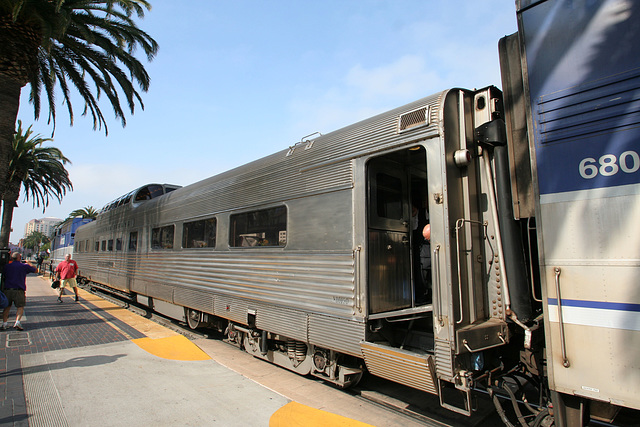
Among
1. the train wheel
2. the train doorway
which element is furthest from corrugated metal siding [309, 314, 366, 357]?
the train wheel

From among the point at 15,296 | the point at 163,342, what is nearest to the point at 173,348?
the point at 163,342

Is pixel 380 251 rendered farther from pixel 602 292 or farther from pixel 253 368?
pixel 253 368

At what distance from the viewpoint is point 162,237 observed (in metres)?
8.92

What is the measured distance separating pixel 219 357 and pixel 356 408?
2.92 m

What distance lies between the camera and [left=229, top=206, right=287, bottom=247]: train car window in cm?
524

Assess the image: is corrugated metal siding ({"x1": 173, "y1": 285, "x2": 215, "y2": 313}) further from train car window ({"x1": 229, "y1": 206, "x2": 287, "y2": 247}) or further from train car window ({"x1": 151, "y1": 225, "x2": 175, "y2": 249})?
train car window ({"x1": 229, "y1": 206, "x2": 287, "y2": 247})

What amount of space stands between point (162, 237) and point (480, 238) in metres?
7.53

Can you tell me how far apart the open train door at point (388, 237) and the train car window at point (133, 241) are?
846 cm

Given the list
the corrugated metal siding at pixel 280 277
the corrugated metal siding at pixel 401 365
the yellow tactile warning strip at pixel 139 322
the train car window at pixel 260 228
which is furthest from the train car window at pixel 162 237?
the corrugated metal siding at pixel 401 365

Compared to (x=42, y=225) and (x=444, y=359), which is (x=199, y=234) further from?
(x=42, y=225)

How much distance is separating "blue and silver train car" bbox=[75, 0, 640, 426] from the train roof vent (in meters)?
0.03

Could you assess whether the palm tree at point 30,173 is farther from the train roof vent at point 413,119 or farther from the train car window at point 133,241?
the train roof vent at point 413,119

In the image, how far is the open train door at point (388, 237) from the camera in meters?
4.18

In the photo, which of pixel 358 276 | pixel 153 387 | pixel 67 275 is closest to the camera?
pixel 358 276
